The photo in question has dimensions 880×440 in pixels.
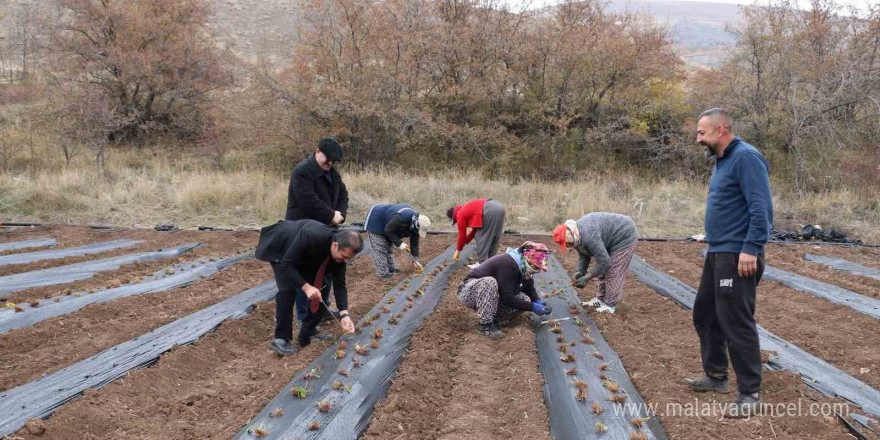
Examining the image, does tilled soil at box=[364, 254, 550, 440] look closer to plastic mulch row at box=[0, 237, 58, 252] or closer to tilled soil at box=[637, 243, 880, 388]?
tilled soil at box=[637, 243, 880, 388]

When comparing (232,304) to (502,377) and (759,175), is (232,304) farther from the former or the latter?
(759,175)

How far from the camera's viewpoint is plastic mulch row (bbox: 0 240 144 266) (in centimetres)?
766

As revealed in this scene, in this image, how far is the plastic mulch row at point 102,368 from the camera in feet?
11.1

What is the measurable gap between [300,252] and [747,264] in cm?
323

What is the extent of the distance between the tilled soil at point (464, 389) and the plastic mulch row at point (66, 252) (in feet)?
21.0

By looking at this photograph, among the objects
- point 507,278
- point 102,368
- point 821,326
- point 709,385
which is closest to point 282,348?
point 102,368

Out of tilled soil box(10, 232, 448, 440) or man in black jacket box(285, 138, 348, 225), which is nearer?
tilled soil box(10, 232, 448, 440)

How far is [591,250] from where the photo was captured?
5293 mm

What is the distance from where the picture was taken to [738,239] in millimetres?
3350

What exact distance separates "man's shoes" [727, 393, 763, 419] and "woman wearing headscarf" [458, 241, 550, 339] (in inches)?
73.0

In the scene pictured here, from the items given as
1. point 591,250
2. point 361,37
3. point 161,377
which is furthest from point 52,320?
point 361,37

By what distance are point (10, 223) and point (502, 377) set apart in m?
11.2

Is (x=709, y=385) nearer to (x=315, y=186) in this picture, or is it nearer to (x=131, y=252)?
(x=315, y=186)

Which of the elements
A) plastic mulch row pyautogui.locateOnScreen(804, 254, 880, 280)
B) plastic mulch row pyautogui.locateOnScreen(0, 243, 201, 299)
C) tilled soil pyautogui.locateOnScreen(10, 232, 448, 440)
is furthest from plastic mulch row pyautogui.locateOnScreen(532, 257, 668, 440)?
plastic mulch row pyautogui.locateOnScreen(0, 243, 201, 299)
